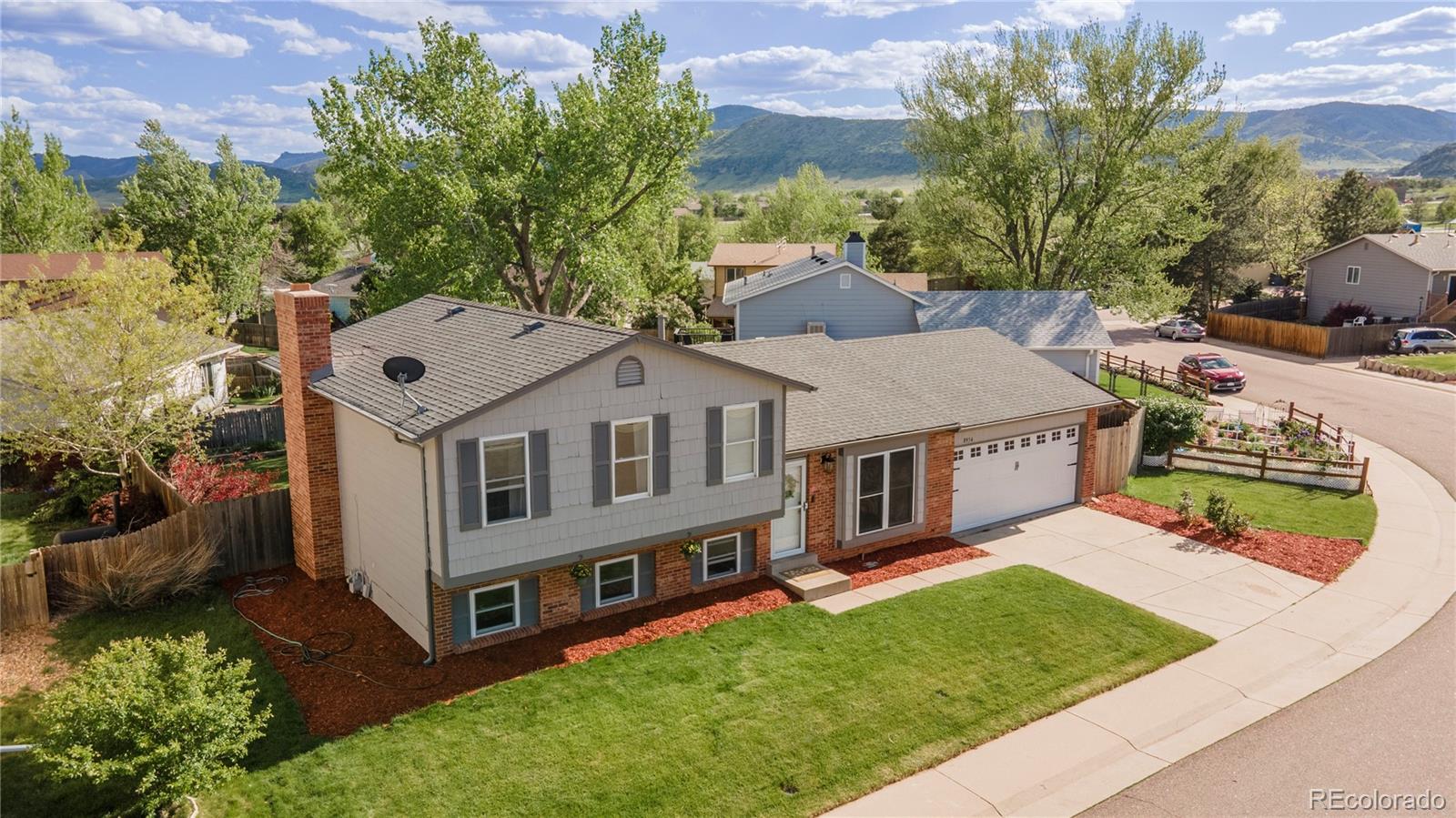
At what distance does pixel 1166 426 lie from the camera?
2517 centimetres

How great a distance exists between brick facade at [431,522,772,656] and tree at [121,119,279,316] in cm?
3769

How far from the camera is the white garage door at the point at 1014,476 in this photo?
64.9 feet

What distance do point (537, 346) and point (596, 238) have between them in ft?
55.6

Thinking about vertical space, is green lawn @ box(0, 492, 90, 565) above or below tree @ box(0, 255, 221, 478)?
below

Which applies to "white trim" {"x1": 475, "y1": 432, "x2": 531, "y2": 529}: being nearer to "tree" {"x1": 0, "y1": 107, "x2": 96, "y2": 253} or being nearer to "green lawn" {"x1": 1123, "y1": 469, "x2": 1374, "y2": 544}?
"green lawn" {"x1": 1123, "y1": 469, "x2": 1374, "y2": 544}

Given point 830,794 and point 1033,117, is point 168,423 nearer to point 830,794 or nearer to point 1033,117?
point 830,794

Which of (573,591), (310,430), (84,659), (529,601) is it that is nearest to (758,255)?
(310,430)

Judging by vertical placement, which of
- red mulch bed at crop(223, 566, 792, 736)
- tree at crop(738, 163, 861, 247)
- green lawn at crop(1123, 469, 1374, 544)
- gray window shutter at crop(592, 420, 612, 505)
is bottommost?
green lawn at crop(1123, 469, 1374, 544)

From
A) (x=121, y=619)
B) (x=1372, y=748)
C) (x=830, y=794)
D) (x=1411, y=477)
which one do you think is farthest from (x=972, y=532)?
(x=121, y=619)

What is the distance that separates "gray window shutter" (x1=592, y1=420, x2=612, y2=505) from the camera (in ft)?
45.2

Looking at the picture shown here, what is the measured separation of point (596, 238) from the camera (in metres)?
30.5

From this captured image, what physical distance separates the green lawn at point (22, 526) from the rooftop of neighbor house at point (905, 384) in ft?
49.1

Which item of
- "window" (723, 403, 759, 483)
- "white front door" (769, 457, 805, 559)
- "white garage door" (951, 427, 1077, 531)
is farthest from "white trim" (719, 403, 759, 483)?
"white garage door" (951, 427, 1077, 531)

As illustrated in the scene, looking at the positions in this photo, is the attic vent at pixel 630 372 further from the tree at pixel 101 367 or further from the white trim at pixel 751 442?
the tree at pixel 101 367
